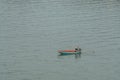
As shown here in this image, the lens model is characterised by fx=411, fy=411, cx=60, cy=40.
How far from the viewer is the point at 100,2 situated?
470ft

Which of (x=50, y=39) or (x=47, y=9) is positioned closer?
(x=50, y=39)

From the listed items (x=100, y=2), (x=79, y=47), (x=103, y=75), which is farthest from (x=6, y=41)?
(x=100, y=2)

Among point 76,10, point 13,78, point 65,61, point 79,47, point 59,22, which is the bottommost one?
point 13,78

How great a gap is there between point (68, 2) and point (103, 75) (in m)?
74.0

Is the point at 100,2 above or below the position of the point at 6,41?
above

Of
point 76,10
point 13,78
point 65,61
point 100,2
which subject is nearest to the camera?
point 13,78

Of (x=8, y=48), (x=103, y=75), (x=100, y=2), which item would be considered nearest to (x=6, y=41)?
(x=8, y=48)

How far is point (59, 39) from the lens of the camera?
327ft

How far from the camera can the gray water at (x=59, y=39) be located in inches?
3132

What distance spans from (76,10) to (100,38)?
3573cm

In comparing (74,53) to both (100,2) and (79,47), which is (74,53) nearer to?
(79,47)

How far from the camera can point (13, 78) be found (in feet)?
252

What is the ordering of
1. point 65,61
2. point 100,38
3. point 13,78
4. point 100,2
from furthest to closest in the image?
point 100,2 → point 100,38 → point 65,61 → point 13,78

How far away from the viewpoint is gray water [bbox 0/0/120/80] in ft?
261
